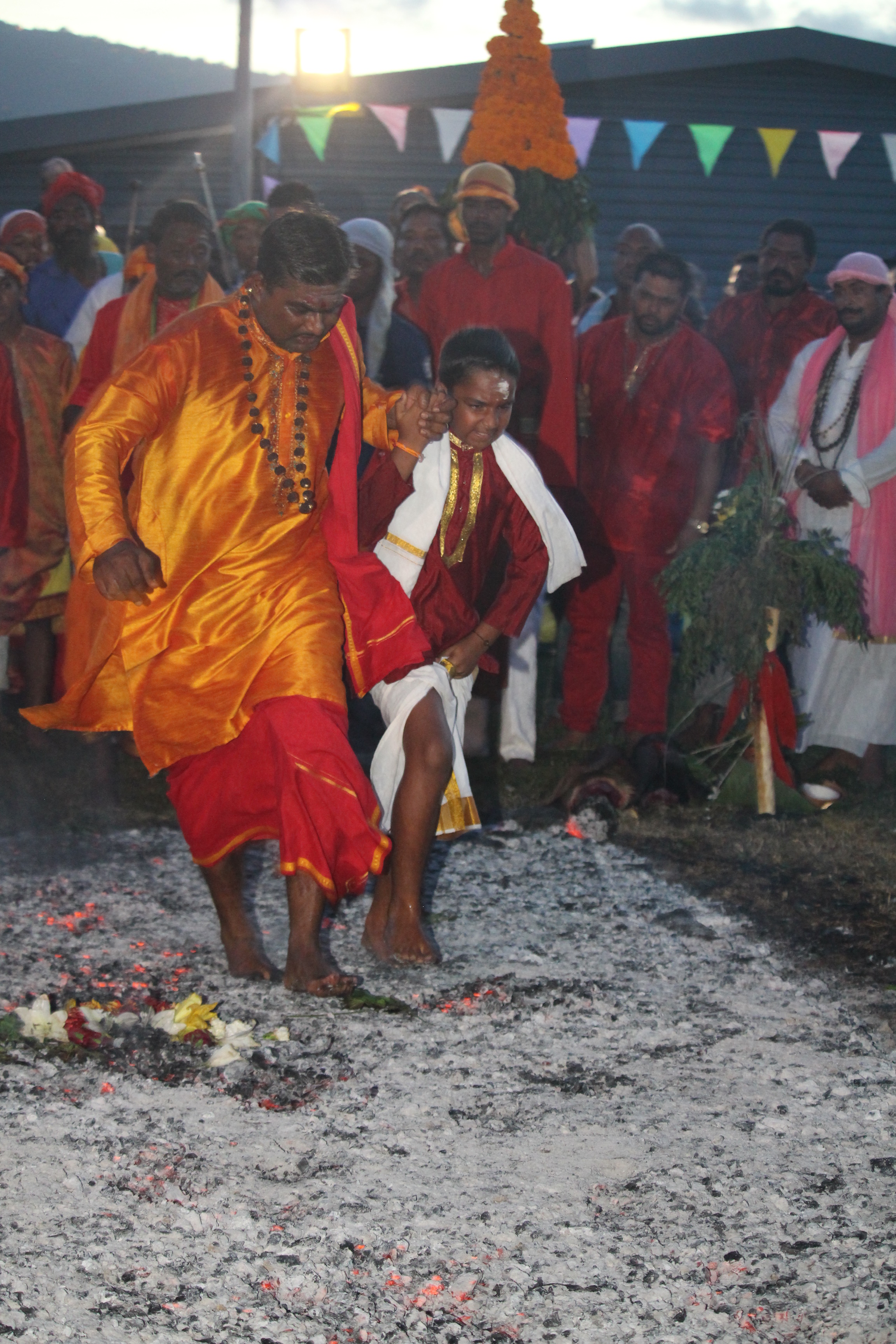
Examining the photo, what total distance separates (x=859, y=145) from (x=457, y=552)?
14.7 m

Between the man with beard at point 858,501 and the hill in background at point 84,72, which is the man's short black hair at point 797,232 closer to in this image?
the man with beard at point 858,501

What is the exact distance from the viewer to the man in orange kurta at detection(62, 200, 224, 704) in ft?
22.5

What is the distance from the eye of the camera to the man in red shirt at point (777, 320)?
8344 millimetres

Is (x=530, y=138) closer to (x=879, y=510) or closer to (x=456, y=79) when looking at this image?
(x=879, y=510)

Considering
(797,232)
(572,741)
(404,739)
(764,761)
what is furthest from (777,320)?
(404,739)

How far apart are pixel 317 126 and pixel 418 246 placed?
866 centimetres

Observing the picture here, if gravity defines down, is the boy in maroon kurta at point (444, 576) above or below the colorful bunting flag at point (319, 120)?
below

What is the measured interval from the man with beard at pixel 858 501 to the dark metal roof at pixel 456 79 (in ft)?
34.3

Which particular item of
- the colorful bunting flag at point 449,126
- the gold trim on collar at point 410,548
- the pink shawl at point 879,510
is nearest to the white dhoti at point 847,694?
the pink shawl at point 879,510

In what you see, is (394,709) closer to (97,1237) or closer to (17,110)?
(97,1237)

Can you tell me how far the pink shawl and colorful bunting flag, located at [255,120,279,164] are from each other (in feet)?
36.0

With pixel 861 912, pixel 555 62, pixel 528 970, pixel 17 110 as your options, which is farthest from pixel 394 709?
pixel 17 110

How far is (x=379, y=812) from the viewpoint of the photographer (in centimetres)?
456

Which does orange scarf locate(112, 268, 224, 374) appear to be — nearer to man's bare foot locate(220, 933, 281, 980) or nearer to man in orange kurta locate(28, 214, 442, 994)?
man in orange kurta locate(28, 214, 442, 994)
